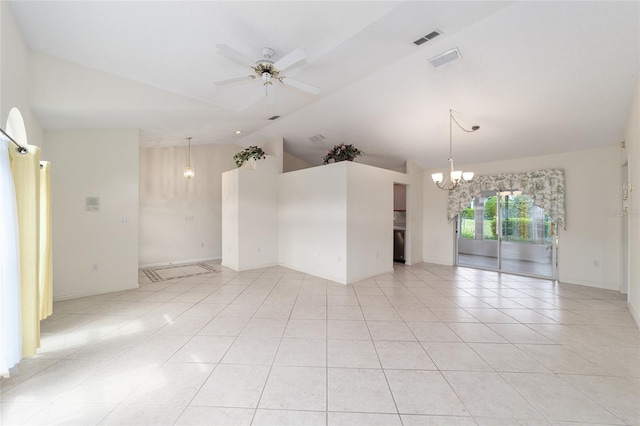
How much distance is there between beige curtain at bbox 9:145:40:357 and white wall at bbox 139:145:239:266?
16.6ft

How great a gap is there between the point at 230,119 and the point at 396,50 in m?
3.38

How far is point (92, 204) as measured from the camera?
176 inches

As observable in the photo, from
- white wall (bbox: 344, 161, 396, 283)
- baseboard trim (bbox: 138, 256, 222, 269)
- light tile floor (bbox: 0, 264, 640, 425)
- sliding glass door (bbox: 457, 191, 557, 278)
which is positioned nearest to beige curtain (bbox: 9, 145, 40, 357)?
light tile floor (bbox: 0, 264, 640, 425)

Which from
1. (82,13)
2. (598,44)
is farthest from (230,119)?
(598,44)

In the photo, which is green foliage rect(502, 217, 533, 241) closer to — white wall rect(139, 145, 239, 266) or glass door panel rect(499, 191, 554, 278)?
glass door panel rect(499, 191, 554, 278)

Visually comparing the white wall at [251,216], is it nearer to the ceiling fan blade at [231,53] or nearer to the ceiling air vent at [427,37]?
the ceiling fan blade at [231,53]

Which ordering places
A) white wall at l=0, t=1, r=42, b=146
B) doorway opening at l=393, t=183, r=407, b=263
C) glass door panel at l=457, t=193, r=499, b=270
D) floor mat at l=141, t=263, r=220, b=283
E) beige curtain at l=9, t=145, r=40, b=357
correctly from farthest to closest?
doorway opening at l=393, t=183, r=407, b=263 < glass door panel at l=457, t=193, r=499, b=270 < floor mat at l=141, t=263, r=220, b=283 < white wall at l=0, t=1, r=42, b=146 < beige curtain at l=9, t=145, r=40, b=357

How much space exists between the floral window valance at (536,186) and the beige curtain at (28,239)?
765cm

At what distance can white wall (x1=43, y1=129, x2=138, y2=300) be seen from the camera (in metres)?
4.23

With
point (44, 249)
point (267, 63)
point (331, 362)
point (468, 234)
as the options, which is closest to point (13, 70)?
point (44, 249)

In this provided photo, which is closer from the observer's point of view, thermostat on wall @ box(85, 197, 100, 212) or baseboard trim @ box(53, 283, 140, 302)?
baseboard trim @ box(53, 283, 140, 302)

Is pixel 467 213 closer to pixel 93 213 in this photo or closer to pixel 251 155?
pixel 251 155

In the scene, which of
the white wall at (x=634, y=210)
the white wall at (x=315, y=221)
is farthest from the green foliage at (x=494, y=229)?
the white wall at (x=315, y=221)

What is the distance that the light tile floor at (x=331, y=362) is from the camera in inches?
73.6
